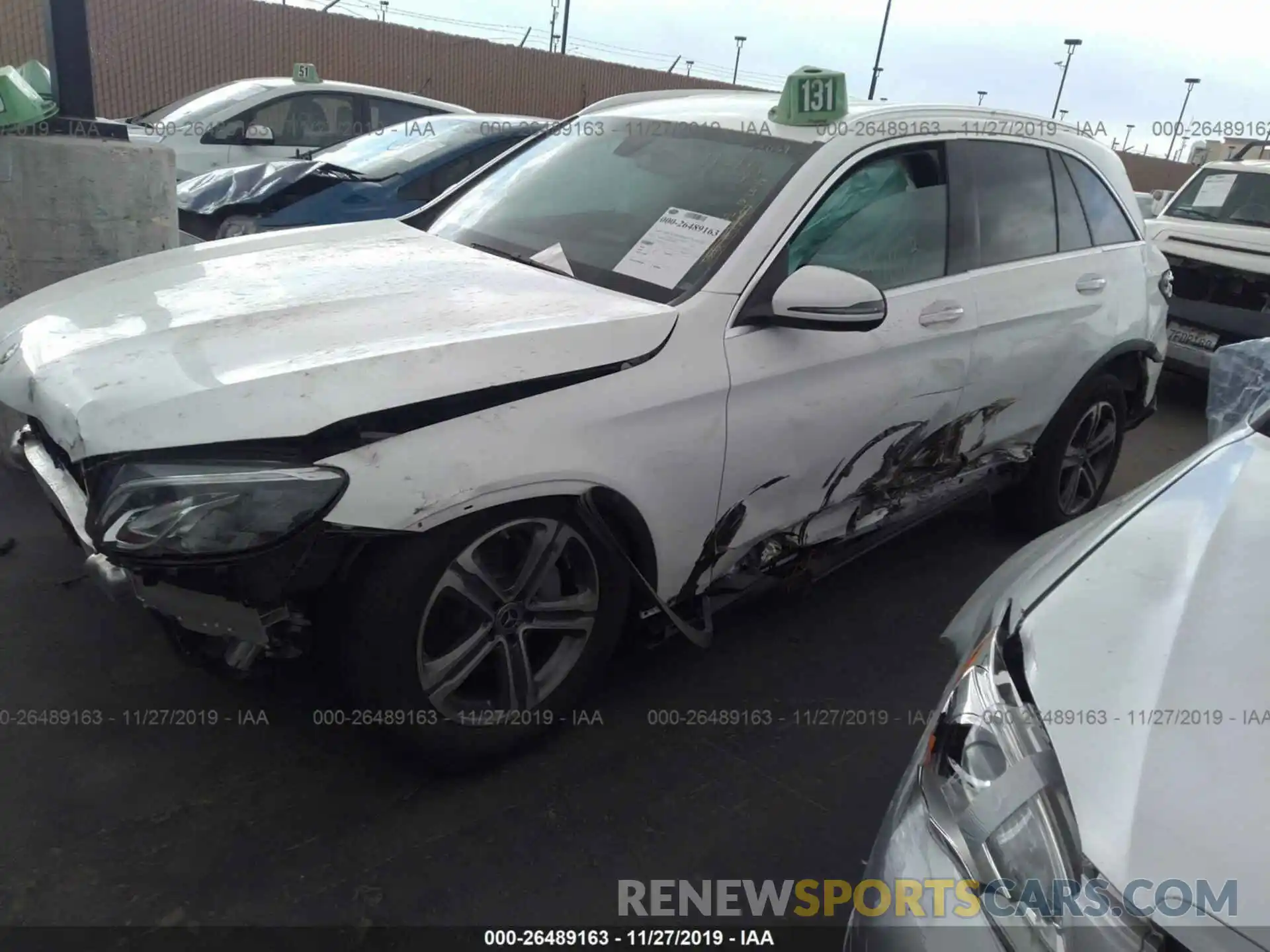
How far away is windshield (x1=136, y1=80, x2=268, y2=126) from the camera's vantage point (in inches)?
332

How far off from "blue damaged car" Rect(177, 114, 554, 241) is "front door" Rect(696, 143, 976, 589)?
293 centimetres

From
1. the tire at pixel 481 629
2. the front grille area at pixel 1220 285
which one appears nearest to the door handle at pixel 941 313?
the tire at pixel 481 629

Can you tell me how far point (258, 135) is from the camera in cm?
816

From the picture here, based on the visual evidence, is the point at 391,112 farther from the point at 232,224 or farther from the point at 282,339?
the point at 282,339

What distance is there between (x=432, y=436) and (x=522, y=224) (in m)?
1.34

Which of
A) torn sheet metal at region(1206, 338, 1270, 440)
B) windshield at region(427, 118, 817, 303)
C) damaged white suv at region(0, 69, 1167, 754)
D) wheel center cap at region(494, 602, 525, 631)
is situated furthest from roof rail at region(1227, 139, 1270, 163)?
wheel center cap at region(494, 602, 525, 631)

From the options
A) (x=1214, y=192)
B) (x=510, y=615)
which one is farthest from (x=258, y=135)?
(x=1214, y=192)

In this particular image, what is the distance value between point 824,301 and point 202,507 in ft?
5.42

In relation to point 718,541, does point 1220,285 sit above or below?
above

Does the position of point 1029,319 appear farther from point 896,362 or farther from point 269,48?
point 269,48

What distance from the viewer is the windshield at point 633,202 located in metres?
2.82

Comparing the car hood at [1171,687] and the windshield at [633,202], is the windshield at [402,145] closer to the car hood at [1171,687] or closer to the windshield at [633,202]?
the windshield at [633,202]

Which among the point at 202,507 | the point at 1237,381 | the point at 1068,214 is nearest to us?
the point at 202,507

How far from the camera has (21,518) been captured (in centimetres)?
385
